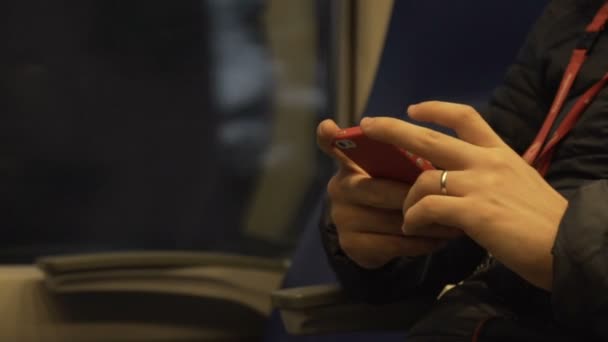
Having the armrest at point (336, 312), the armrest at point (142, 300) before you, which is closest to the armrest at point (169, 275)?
the armrest at point (142, 300)

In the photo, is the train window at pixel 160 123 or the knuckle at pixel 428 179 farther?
the train window at pixel 160 123

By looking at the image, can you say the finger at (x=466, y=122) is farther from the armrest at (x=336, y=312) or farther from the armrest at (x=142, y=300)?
the armrest at (x=142, y=300)

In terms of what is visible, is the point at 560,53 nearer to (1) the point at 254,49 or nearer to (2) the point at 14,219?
(1) the point at 254,49

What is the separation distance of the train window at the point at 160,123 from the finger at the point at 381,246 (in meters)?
1.16

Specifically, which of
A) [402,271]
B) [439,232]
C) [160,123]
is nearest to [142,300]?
[160,123]

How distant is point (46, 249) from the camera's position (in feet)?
6.40

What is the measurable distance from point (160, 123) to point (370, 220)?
1.21 m

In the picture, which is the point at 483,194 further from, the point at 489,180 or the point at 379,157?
the point at 379,157

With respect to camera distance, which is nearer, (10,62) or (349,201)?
(349,201)

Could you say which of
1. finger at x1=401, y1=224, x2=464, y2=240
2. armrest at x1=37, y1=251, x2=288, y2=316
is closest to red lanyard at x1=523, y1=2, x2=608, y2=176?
finger at x1=401, y1=224, x2=464, y2=240

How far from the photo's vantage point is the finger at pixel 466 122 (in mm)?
710

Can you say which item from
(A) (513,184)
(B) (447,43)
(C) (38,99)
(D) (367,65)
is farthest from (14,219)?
(A) (513,184)

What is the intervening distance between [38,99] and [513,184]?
143 centimetres

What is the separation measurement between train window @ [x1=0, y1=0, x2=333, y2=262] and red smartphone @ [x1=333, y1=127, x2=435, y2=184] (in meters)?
1.24
